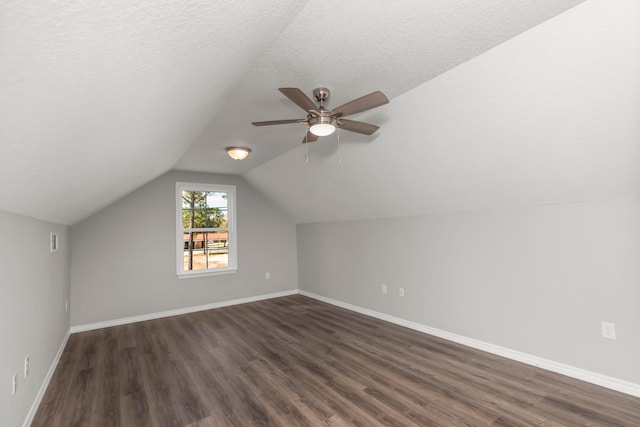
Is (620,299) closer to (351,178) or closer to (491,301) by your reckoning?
(491,301)

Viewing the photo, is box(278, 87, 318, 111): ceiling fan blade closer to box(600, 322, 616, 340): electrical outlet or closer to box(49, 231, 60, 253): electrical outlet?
box(49, 231, 60, 253): electrical outlet

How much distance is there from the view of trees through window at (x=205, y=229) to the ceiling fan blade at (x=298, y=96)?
3943 millimetres

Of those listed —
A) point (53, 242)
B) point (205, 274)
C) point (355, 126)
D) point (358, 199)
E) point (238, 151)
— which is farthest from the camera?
point (205, 274)

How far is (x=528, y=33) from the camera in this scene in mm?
1786

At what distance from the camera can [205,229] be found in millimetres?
5512

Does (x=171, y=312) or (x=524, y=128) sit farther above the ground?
(x=524, y=128)

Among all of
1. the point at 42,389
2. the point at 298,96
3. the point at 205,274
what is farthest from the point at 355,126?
the point at 205,274

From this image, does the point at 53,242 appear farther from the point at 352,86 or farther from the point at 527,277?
the point at 527,277

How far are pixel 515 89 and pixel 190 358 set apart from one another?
3855 mm

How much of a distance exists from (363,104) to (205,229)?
4269mm

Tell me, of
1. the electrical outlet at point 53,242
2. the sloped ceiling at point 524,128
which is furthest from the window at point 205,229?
the sloped ceiling at point 524,128

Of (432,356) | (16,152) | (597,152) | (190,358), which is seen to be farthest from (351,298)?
(16,152)

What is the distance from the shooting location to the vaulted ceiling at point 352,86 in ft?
2.77

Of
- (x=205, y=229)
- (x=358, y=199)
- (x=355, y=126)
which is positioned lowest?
(x=205, y=229)
